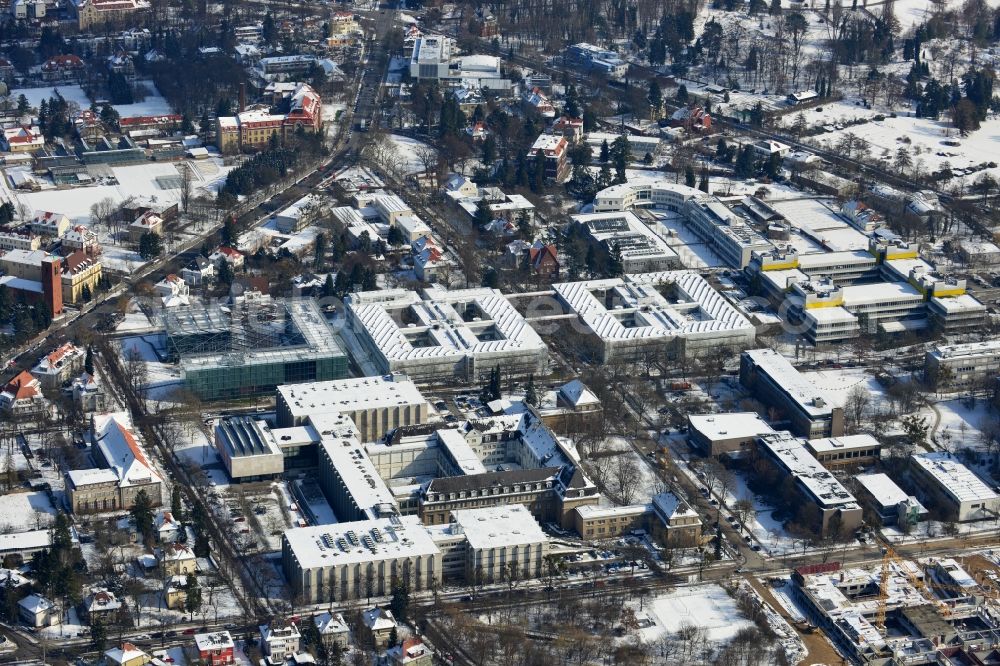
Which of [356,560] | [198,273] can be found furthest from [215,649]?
[198,273]

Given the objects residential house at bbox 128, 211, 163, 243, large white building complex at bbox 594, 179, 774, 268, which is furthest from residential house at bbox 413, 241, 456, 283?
residential house at bbox 128, 211, 163, 243

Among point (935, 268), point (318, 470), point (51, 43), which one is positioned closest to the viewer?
point (318, 470)

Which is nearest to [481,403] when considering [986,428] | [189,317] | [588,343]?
[588,343]

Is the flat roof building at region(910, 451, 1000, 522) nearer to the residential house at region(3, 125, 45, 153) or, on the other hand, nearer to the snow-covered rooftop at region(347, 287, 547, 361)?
the snow-covered rooftop at region(347, 287, 547, 361)

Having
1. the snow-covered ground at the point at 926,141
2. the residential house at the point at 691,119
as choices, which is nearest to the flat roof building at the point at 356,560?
the snow-covered ground at the point at 926,141

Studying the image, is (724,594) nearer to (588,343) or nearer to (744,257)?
(588,343)

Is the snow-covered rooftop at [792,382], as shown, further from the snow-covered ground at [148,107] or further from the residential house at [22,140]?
the snow-covered ground at [148,107]

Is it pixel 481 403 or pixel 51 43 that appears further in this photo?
pixel 51 43
